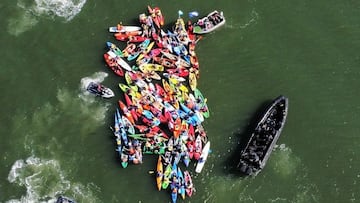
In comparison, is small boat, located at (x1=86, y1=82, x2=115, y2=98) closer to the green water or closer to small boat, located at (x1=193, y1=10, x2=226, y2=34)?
the green water

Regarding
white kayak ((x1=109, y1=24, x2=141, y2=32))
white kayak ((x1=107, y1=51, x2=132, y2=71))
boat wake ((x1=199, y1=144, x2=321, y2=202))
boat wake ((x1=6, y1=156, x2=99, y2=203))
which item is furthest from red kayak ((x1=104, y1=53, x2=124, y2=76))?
boat wake ((x1=199, y1=144, x2=321, y2=202))

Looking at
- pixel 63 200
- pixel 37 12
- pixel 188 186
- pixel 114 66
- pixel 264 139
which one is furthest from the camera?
pixel 37 12

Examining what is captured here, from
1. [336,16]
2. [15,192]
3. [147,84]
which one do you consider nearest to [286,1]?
[336,16]

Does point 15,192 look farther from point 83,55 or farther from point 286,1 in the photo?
point 286,1

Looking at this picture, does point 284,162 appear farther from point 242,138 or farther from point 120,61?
point 120,61

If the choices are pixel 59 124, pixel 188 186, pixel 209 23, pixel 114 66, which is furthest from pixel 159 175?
pixel 209 23

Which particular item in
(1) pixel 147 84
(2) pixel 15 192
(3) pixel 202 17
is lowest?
(2) pixel 15 192
